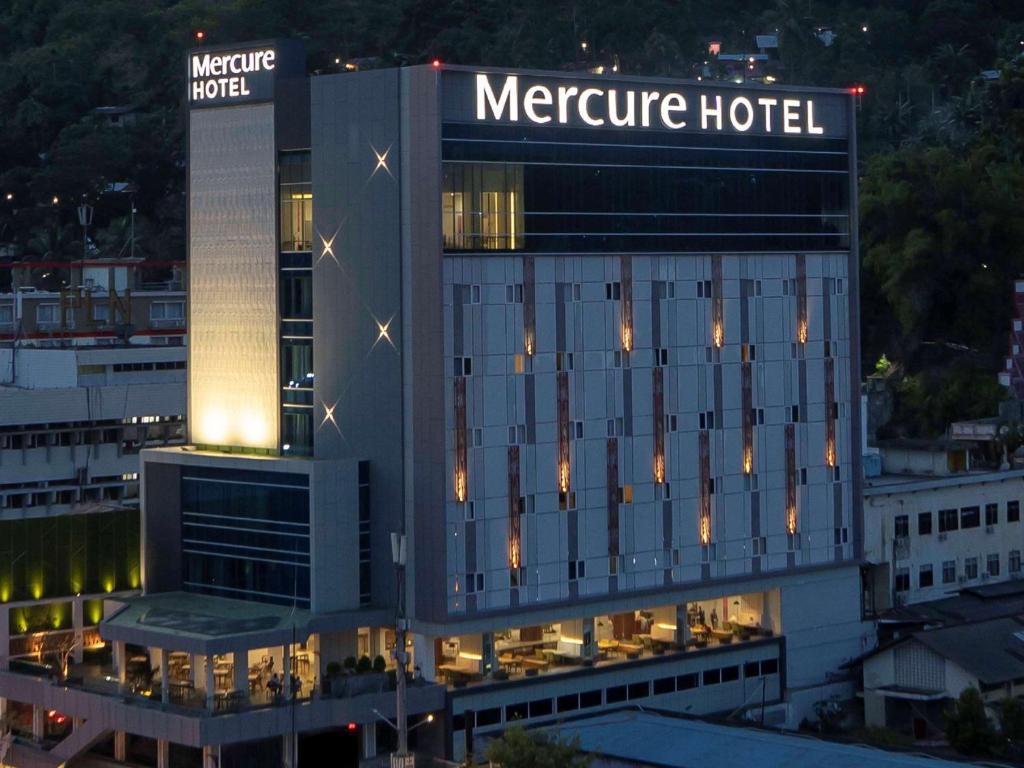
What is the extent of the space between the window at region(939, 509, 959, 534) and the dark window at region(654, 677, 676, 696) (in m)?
17.6

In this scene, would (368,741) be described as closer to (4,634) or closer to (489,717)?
(489,717)

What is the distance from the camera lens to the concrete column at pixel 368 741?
6919 centimetres

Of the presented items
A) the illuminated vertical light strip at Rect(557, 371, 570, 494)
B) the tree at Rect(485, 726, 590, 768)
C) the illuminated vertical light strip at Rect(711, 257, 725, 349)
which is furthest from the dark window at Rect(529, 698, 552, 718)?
the illuminated vertical light strip at Rect(711, 257, 725, 349)

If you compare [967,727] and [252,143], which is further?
[252,143]

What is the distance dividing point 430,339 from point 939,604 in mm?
28484

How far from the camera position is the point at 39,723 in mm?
74250

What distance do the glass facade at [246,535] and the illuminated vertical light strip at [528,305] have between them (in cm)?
878

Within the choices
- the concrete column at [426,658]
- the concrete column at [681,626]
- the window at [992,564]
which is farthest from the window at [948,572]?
the concrete column at [426,658]

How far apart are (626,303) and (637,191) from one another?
13.2ft

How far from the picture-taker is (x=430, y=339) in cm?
6981

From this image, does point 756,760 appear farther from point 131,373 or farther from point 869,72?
point 869,72

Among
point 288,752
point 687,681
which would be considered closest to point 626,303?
point 687,681

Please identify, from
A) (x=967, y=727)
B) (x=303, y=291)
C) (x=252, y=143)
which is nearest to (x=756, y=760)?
(x=967, y=727)

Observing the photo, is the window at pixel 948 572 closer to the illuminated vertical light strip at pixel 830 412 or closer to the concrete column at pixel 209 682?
the illuminated vertical light strip at pixel 830 412
